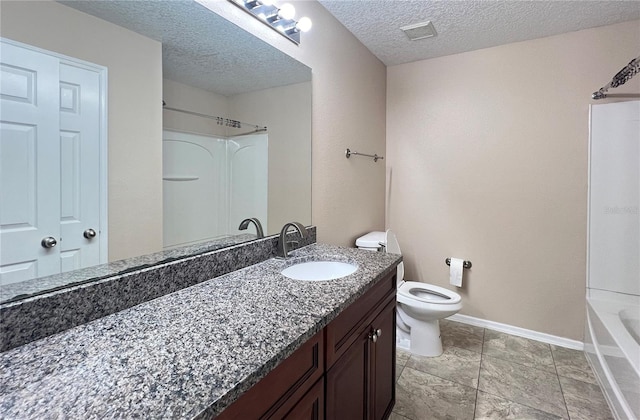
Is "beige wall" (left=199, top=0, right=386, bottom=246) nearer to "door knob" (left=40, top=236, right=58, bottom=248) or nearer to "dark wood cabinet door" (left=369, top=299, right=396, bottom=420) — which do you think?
"dark wood cabinet door" (left=369, top=299, right=396, bottom=420)

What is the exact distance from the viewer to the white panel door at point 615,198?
6.67ft

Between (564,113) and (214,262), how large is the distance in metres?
2.61

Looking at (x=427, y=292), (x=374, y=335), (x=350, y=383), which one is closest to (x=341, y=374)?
(x=350, y=383)

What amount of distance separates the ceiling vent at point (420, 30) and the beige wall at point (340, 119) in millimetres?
378

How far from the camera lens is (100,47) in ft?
2.87

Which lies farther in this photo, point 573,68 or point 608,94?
point 573,68

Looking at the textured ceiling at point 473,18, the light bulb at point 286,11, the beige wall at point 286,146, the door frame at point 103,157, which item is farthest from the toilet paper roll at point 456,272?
the door frame at point 103,157

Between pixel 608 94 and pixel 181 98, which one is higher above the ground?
pixel 608 94

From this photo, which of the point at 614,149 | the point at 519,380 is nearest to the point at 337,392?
the point at 519,380

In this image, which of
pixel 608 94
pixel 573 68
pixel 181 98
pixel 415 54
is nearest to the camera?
pixel 181 98

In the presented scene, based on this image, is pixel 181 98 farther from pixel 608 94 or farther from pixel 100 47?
pixel 608 94

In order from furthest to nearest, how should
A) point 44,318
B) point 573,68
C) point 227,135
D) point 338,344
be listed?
point 573,68, point 227,135, point 338,344, point 44,318

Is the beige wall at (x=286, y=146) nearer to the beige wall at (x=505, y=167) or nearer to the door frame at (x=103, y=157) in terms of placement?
the door frame at (x=103, y=157)

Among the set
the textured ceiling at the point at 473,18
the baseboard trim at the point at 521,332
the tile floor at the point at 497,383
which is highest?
the textured ceiling at the point at 473,18
